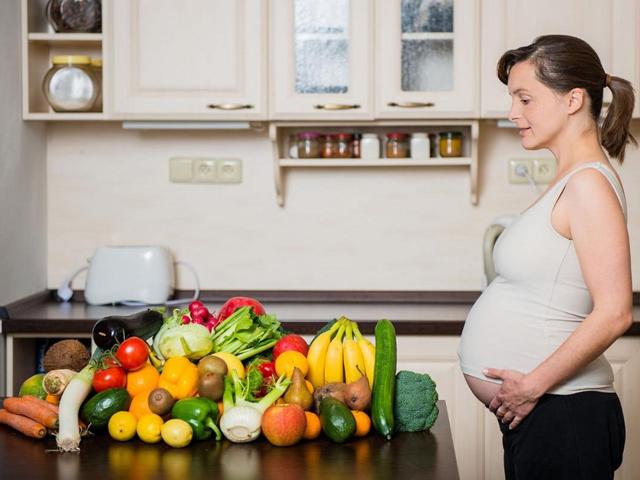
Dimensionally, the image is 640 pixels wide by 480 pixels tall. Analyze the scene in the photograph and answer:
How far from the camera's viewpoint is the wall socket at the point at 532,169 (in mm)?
3279

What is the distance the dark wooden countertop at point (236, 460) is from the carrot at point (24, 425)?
0.01 metres

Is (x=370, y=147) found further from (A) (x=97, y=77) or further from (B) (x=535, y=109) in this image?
(B) (x=535, y=109)

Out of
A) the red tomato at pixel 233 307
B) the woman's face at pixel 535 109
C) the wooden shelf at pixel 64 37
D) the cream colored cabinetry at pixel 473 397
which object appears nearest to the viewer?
the woman's face at pixel 535 109

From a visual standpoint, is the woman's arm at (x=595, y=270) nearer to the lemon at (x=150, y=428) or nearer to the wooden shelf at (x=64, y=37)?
the lemon at (x=150, y=428)

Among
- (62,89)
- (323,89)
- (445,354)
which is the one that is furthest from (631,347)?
(62,89)

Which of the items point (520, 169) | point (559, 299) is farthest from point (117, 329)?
point (520, 169)

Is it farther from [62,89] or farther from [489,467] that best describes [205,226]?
[489,467]

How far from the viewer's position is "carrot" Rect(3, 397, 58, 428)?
1621 mm

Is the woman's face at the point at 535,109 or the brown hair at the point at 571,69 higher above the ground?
the brown hair at the point at 571,69

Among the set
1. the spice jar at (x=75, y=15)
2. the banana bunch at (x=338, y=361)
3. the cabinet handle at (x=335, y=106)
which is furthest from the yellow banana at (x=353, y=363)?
the spice jar at (x=75, y=15)

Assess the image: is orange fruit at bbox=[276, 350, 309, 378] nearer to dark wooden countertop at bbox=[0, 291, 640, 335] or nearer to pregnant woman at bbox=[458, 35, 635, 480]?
pregnant woman at bbox=[458, 35, 635, 480]

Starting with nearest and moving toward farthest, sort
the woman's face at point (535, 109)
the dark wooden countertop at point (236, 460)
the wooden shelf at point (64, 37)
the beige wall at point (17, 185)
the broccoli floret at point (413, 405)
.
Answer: the dark wooden countertop at point (236, 460) → the broccoli floret at point (413, 405) → the woman's face at point (535, 109) → the beige wall at point (17, 185) → the wooden shelf at point (64, 37)

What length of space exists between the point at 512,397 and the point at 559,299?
0.20 m

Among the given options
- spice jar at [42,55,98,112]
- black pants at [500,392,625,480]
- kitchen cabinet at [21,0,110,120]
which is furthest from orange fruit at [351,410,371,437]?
spice jar at [42,55,98,112]
